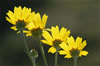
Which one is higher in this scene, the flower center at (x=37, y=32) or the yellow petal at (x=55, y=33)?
the yellow petal at (x=55, y=33)

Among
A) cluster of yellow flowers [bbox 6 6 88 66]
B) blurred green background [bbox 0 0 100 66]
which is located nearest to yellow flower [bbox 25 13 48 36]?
cluster of yellow flowers [bbox 6 6 88 66]

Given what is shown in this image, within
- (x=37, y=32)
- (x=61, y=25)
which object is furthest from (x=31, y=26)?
(x=61, y=25)

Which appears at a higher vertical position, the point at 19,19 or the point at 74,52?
the point at 19,19

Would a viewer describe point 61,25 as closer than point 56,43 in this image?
No

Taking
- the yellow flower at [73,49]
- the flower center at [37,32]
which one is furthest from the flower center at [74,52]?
the flower center at [37,32]

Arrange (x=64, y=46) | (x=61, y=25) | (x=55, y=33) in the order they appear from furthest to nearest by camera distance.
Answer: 1. (x=61, y=25)
2. (x=55, y=33)
3. (x=64, y=46)

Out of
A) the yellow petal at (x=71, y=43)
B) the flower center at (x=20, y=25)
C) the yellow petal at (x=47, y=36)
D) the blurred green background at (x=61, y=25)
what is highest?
the blurred green background at (x=61, y=25)

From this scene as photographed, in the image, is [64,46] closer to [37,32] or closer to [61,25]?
[37,32]

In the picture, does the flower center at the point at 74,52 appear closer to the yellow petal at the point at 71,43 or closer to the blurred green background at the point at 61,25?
the yellow petal at the point at 71,43

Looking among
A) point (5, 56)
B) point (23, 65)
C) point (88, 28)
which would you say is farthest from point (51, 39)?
point (88, 28)
